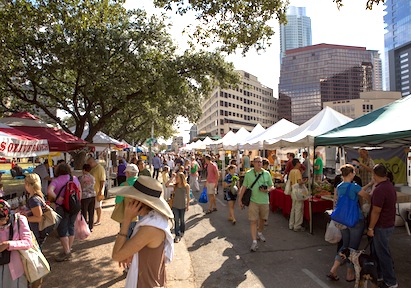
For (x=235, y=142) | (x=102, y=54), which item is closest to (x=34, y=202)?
(x=102, y=54)

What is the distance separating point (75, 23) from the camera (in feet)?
30.5

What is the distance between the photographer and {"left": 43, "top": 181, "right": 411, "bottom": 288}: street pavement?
4.51m

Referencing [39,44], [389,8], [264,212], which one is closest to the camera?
[264,212]

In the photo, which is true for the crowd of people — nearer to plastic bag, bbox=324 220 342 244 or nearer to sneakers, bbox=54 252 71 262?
sneakers, bbox=54 252 71 262

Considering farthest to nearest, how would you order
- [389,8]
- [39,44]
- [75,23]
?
[389,8] → [39,44] → [75,23]

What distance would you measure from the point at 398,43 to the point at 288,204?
21839cm

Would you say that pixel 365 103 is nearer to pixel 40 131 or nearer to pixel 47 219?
pixel 40 131

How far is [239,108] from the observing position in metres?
107

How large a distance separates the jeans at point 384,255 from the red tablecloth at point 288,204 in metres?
3.08

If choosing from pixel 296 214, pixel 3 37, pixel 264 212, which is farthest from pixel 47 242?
pixel 3 37

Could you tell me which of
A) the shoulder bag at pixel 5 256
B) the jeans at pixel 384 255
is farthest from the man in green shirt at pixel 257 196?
the shoulder bag at pixel 5 256

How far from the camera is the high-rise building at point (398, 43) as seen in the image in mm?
149250

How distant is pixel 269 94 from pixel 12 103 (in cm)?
11769

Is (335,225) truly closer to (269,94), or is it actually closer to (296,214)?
(296,214)
